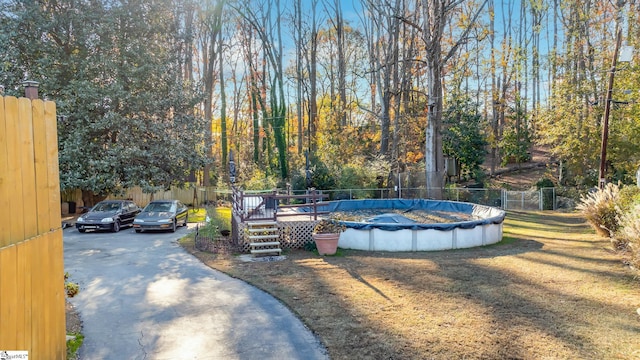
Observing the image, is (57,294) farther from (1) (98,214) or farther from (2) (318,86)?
(2) (318,86)

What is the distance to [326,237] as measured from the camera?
10.9m

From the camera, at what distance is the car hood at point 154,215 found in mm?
15742

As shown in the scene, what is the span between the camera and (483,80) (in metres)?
39.0

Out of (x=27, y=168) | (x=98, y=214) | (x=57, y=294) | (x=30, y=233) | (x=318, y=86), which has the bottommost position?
(x=98, y=214)

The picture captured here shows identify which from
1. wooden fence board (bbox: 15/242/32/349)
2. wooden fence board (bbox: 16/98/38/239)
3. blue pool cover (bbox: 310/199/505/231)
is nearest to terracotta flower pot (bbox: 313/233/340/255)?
blue pool cover (bbox: 310/199/505/231)

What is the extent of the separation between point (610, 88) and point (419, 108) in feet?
49.7

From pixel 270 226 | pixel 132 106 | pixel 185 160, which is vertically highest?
pixel 132 106

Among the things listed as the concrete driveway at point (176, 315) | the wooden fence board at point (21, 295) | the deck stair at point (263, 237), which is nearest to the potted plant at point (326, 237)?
the deck stair at point (263, 237)

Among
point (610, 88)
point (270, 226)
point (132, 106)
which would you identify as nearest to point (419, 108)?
point (610, 88)

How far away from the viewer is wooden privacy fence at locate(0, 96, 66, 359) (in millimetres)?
3203

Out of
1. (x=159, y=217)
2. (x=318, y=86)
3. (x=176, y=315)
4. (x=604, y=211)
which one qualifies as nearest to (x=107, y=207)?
(x=159, y=217)

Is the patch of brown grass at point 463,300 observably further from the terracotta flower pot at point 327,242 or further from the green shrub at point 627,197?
the green shrub at point 627,197

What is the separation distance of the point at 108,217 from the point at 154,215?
67.9 inches

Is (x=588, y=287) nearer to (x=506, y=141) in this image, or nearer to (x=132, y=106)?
(x=132, y=106)
